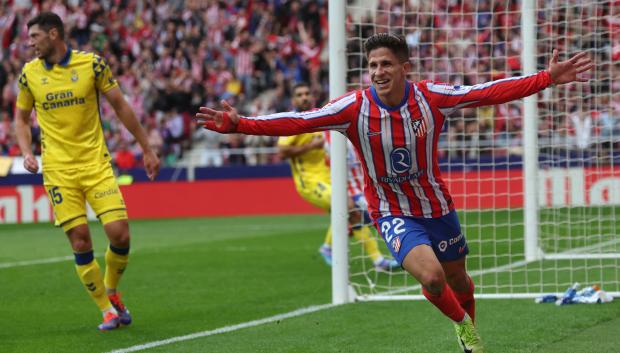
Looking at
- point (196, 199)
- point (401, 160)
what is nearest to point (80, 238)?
point (401, 160)

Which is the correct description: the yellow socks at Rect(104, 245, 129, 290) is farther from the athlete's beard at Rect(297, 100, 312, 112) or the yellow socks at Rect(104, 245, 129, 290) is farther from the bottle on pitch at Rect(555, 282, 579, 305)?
the athlete's beard at Rect(297, 100, 312, 112)

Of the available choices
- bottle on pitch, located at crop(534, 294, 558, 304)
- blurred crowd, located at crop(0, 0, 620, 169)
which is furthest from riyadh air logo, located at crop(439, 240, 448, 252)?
blurred crowd, located at crop(0, 0, 620, 169)

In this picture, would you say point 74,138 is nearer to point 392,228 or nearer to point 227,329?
point 227,329

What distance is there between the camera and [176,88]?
27312mm

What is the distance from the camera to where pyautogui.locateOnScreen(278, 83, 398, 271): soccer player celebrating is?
39.5ft

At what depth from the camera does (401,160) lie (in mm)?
6422

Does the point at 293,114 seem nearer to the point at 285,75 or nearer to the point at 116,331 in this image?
the point at 116,331

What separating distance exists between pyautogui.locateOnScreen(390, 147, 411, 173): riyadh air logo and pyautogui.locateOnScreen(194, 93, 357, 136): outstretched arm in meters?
0.34

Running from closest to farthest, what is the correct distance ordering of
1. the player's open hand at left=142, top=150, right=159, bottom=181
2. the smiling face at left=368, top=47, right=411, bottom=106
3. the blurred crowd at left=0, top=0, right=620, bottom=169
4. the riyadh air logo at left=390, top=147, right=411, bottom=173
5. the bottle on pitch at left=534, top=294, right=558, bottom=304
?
1. the smiling face at left=368, top=47, right=411, bottom=106
2. the riyadh air logo at left=390, top=147, right=411, bottom=173
3. the player's open hand at left=142, top=150, right=159, bottom=181
4. the bottle on pitch at left=534, top=294, right=558, bottom=304
5. the blurred crowd at left=0, top=0, right=620, bottom=169

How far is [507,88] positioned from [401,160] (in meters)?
0.78

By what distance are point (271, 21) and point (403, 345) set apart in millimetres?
22070

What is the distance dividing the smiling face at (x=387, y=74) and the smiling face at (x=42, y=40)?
2.94m

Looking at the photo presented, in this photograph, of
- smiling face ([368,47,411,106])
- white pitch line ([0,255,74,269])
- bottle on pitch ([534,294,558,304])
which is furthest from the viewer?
white pitch line ([0,255,74,269])

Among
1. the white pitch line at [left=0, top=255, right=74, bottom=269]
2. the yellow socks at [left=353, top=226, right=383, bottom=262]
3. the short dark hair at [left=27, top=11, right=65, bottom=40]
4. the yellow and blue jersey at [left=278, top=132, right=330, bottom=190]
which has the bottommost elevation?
the white pitch line at [left=0, top=255, right=74, bottom=269]
